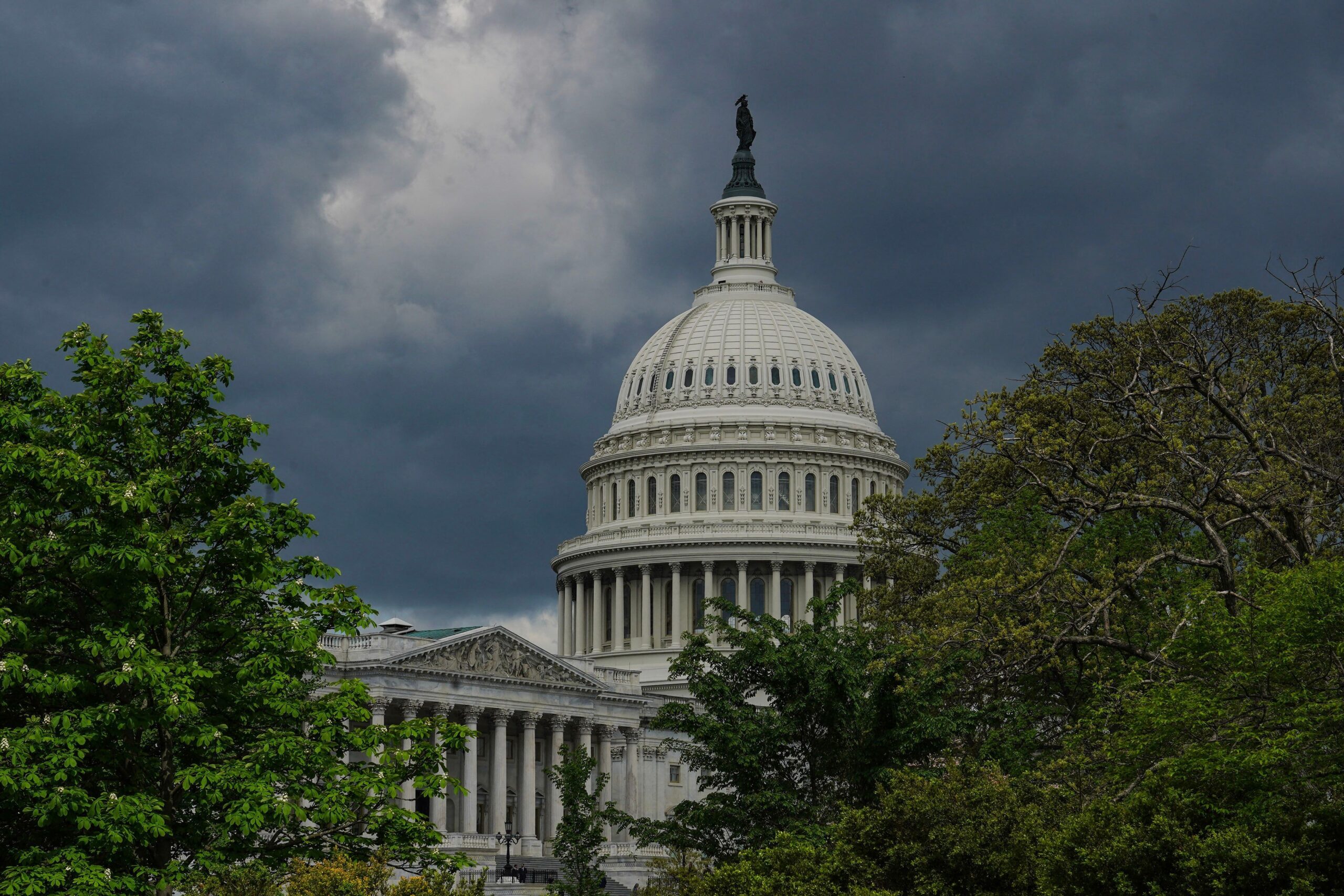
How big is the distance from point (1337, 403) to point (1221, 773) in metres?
20.5

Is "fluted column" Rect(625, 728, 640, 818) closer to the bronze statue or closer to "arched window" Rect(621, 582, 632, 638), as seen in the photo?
"arched window" Rect(621, 582, 632, 638)

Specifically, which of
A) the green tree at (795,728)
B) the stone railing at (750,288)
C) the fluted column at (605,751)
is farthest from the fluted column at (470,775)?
the stone railing at (750,288)

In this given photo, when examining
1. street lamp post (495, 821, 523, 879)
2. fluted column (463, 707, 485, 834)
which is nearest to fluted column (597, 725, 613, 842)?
street lamp post (495, 821, 523, 879)

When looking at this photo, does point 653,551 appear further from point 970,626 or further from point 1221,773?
point 1221,773

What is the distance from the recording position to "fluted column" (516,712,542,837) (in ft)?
350

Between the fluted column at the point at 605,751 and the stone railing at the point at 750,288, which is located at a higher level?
the stone railing at the point at 750,288

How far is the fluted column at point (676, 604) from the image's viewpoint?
14088cm

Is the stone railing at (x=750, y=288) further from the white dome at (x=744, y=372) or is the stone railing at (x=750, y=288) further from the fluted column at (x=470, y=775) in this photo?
the fluted column at (x=470, y=775)

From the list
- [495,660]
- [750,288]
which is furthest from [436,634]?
[750,288]

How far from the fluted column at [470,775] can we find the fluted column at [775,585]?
1517 inches

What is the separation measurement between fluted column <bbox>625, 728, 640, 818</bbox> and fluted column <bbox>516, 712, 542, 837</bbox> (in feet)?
24.8

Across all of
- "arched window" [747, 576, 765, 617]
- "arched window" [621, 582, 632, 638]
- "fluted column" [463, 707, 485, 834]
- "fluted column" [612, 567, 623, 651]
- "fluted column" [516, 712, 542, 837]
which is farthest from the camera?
"arched window" [621, 582, 632, 638]

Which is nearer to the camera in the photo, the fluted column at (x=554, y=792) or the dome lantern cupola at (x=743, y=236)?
the fluted column at (x=554, y=792)

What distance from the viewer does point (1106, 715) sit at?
43.1 meters
